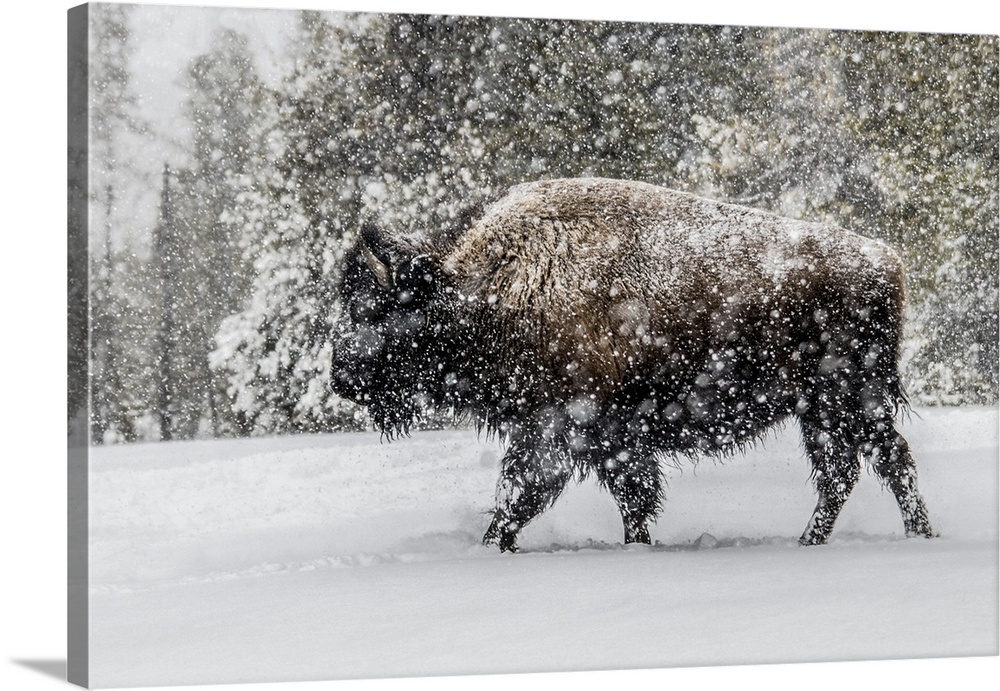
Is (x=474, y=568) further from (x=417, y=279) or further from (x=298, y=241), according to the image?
(x=298, y=241)

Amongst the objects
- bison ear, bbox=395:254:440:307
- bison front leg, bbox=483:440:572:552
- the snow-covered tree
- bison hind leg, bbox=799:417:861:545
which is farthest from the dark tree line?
bison front leg, bbox=483:440:572:552

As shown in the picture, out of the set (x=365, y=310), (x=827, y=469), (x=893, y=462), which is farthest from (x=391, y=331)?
(x=893, y=462)

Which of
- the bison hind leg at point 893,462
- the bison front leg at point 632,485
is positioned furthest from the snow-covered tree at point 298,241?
the bison hind leg at point 893,462

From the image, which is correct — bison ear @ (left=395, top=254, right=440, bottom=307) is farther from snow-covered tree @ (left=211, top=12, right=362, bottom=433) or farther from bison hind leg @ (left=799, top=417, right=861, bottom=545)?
bison hind leg @ (left=799, top=417, right=861, bottom=545)

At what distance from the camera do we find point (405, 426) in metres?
4.64

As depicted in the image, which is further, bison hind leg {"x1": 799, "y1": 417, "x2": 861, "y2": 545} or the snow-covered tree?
bison hind leg {"x1": 799, "y1": 417, "x2": 861, "y2": 545}

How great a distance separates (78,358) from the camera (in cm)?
427

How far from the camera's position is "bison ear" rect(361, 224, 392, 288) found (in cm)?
461

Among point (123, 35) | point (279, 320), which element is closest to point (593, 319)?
point (279, 320)

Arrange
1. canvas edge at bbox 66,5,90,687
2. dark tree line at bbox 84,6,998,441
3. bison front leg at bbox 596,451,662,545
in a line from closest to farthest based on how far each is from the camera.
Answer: canvas edge at bbox 66,5,90,687 → dark tree line at bbox 84,6,998,441 → bison front leg at bbox 596,451,662,545

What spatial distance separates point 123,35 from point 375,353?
1208mm

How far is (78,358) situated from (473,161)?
1339mm

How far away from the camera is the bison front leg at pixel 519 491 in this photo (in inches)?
183

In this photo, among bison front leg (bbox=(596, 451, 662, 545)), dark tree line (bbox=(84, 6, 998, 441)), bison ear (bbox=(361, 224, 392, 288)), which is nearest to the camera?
dark tree line (bbox=(84, 6, 998, 441))
